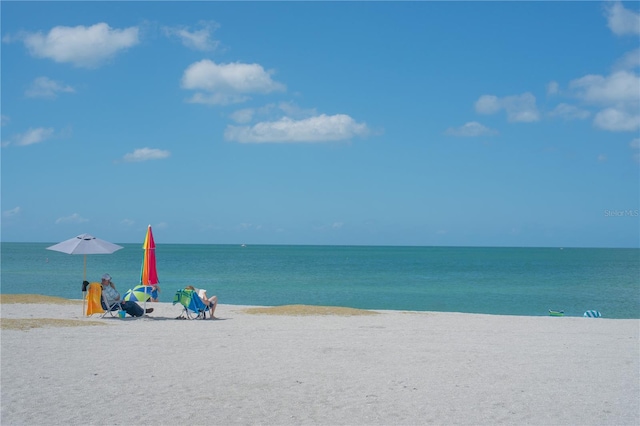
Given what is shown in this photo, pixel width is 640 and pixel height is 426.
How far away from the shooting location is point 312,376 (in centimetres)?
743

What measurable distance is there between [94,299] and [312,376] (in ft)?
25.7

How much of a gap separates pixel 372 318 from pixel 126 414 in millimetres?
9675

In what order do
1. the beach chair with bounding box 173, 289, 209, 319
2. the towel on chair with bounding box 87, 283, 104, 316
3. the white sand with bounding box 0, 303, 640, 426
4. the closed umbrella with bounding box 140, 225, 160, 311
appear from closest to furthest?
1. the white sand with bounding box 0, 303, 640, 426
2. the towel on chair with bounding box 87, 283, 104, 316
3. the beach chair with bounding box 173, 289, 209, 319
4. the closed umbrella with bounding box 140, 225, 160, 311

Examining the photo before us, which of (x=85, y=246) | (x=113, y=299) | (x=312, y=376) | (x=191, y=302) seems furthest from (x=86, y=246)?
(x=312, y=376)

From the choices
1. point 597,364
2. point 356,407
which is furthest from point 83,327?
point 597,364

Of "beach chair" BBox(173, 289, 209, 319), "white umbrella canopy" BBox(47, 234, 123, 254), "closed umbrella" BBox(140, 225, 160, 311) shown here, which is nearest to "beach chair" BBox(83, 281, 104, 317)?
"white umbrella canopy" BBox(47, 234, 123, 254)

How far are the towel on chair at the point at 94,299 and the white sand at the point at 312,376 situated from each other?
1683mm

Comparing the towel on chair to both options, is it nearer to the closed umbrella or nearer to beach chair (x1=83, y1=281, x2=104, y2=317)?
beach chair (x1=83, y1=281, x2=104, y2=317)

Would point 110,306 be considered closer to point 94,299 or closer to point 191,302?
point 94,299

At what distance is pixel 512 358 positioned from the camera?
9039 mm

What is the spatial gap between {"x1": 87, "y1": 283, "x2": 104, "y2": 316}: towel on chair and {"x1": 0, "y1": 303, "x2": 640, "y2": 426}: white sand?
66.3 inches

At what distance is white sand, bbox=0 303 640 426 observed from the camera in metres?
5.81

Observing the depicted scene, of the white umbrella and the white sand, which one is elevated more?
the white umbrella

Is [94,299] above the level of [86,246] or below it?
below
